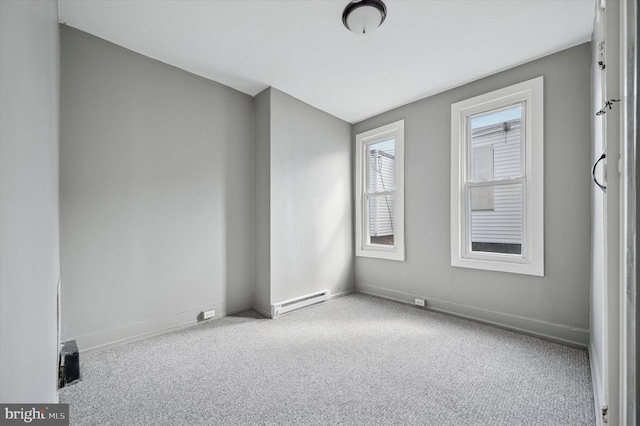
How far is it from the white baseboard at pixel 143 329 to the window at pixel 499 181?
2531mm

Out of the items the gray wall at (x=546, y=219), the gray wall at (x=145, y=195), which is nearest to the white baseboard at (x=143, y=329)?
the gray wall at (x=145, y=195)

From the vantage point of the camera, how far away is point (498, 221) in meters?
2.84

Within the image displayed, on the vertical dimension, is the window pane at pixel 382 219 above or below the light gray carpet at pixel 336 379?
above

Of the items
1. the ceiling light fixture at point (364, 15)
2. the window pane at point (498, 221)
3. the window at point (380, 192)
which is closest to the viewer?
the ceiling light fixture at point (364, 15)

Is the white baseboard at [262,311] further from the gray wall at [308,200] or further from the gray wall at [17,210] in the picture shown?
the gray wall at [17,210]

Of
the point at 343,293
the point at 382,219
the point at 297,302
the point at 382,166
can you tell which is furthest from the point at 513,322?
the point at 382,166

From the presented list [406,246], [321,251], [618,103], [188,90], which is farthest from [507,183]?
[188,90]

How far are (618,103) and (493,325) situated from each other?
233 centimetres

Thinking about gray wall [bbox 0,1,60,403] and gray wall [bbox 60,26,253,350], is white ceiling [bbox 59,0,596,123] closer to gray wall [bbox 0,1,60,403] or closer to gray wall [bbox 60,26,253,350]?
gray wall [bbox 60,26,253,350]

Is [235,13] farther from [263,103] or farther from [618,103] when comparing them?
[618,103]

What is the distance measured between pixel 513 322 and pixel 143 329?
334 cm

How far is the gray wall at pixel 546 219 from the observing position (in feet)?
7.57

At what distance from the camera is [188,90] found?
282 centimetres

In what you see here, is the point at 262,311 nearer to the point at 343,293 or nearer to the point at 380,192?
the point at 343,293
